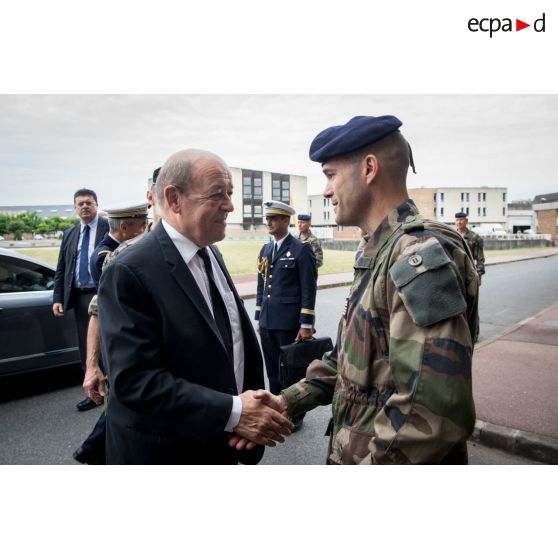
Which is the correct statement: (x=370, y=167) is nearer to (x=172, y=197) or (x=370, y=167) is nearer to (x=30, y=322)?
(x=172, y=197)

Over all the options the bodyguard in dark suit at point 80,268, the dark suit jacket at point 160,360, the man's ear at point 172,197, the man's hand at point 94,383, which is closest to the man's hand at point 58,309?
the bodyguard in dark suit at point 80,268

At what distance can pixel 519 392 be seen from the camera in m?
4.31

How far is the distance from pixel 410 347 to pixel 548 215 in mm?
59667

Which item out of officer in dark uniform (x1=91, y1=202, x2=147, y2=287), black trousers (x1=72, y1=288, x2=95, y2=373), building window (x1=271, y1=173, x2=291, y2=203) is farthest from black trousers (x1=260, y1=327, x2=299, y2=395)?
building window (x1=271, y1=173, x2=291, y2=203)

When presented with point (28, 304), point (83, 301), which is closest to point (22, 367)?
point (28, 304)

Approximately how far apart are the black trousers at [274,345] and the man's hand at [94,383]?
1.53 metres

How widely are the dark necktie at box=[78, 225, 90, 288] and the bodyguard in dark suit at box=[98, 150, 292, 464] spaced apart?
262 centimetres

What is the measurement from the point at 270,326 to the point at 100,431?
5.89ft

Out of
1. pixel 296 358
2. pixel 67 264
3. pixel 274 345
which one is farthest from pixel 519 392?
pixel 67 264

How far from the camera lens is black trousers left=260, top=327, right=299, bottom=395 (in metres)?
4.00

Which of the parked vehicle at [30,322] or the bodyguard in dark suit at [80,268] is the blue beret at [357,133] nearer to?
the bodyguard in dark suit at [80,268]

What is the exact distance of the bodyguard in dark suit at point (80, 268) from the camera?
4070 mm

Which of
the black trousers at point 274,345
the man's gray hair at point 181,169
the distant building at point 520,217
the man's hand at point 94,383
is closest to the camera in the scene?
the man's gray hair at point 181,169

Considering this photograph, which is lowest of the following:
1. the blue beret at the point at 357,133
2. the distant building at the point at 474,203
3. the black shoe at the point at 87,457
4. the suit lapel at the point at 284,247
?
the black shoe at the point at 87,457
